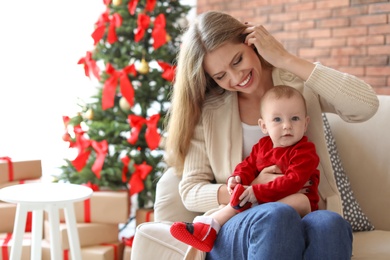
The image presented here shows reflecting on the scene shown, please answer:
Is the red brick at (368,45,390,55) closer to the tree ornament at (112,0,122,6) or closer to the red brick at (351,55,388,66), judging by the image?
the red brick at (351,55,388,66)

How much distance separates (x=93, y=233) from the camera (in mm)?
2732

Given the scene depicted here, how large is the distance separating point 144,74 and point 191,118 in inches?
33.4

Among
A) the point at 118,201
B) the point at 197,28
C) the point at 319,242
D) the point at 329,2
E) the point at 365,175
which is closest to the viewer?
the point at 319,242

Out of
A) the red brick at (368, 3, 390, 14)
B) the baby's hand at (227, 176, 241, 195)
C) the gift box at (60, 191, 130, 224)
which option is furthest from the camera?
the red brick at (368, 3, 390, 14)

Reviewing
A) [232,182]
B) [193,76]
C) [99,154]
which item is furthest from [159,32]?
[232,182]

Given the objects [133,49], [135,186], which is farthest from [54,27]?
[135,186]

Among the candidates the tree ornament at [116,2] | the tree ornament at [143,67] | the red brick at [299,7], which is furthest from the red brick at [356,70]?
the tree ornament at [116,2]

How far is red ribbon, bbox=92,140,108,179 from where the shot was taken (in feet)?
8.93

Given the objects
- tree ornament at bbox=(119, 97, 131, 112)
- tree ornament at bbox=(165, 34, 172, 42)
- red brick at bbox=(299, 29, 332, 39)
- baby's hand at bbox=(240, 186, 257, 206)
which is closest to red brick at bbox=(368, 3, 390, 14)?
red brick at bbox=(299, 29, 332, 39)

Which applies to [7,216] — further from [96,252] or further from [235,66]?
[235,66]

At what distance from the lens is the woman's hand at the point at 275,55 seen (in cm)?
179

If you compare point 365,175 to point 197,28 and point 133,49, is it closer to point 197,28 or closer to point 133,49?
point 197,28

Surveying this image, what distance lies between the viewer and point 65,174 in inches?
112

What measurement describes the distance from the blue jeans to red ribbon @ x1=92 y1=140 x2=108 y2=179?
1326 millimetres
